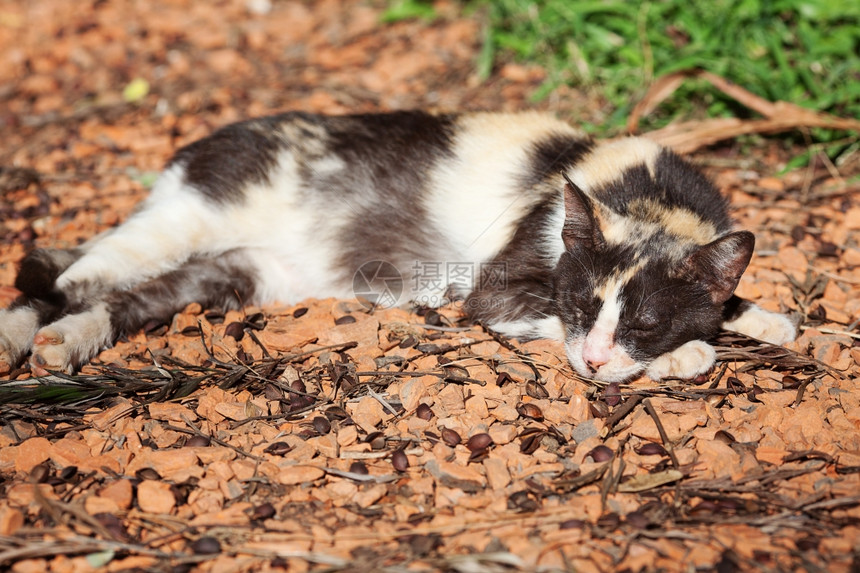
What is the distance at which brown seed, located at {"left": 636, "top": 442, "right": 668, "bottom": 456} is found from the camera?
2.89 m

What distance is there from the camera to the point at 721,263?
3.11 m

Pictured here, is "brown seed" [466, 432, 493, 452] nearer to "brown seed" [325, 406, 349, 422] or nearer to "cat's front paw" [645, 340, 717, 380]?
"brown seed" [325, 406, 349, 422]

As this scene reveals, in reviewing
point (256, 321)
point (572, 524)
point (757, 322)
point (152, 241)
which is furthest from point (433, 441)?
point (152, 241)

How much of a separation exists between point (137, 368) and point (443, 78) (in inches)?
147

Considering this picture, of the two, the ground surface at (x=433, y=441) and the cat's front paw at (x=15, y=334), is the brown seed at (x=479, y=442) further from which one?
the cat's front paw at (x=15, y=334)

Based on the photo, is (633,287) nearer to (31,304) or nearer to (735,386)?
(735,386)

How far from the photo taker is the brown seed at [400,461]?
2.85 m

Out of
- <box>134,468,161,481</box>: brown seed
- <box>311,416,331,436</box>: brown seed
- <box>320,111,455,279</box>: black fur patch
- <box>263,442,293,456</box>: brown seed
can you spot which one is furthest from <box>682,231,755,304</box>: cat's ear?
<box>134,468,161,481</box>: brown seed

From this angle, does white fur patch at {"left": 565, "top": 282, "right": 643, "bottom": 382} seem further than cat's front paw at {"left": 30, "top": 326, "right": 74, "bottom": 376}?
No

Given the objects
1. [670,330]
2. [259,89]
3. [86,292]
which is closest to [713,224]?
[670,330]

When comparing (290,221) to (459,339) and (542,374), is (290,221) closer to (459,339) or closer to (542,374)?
(459,339)

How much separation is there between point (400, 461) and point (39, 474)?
1.38 meters

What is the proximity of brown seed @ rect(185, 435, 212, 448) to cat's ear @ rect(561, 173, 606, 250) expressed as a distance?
72.0 inches

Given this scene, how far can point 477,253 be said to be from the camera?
387 cm
